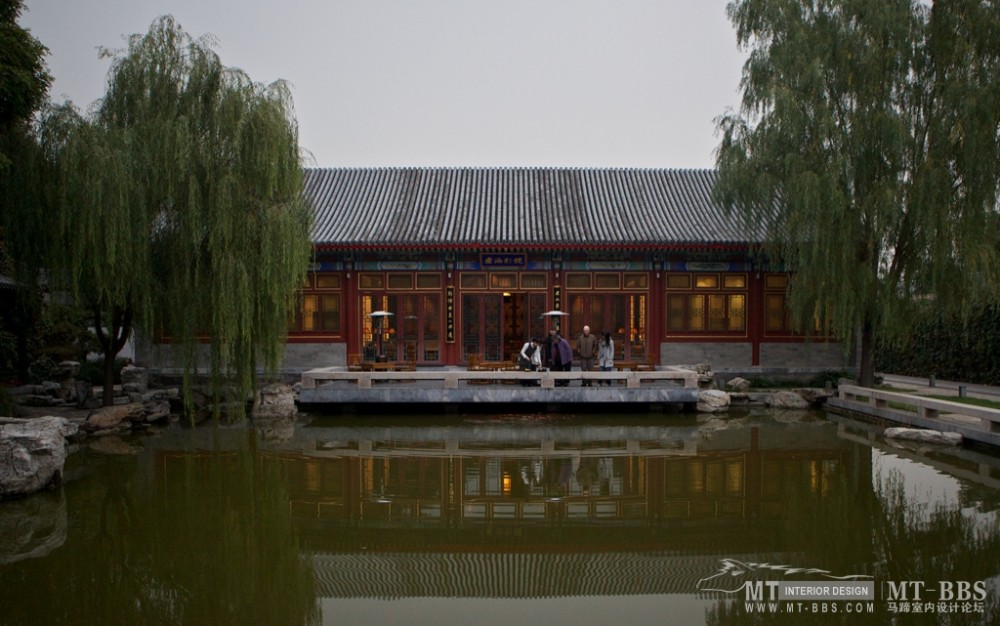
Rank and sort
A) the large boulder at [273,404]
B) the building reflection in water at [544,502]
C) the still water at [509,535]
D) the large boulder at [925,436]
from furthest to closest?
the large boulder at [273,404] < the large boulder at [925,436] < the building reflection in water at [544,502] < the still water at [509,535]

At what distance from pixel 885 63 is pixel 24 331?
55.9 ft

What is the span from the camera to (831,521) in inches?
277

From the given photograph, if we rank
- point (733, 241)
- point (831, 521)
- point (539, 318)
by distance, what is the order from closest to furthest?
point (831, 521) → point (733, 241) → point (539, 318)

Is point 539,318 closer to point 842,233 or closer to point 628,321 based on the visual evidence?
point 628,321

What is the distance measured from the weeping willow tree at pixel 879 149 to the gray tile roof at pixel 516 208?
2.83 meters

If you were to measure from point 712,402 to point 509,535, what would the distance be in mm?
8626

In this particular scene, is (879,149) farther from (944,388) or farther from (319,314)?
(319,314)

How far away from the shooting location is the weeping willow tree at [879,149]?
491 inches

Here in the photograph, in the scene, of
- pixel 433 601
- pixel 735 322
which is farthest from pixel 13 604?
pixel 735 322

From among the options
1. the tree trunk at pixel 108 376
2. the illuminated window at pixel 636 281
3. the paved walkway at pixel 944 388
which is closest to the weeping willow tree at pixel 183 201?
the tree trunk at pixel 108 376

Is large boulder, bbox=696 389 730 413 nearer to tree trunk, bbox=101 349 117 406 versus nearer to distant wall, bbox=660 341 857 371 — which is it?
distant wall, bbox=660 341 857 371

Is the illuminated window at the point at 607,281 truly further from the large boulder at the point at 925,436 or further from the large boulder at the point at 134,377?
the large boulder at the point at 134,377

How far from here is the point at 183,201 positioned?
35.8 ft

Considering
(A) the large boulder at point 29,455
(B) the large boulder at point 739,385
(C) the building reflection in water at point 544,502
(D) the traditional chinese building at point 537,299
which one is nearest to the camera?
(C) the building reflection in water at point 544,502
